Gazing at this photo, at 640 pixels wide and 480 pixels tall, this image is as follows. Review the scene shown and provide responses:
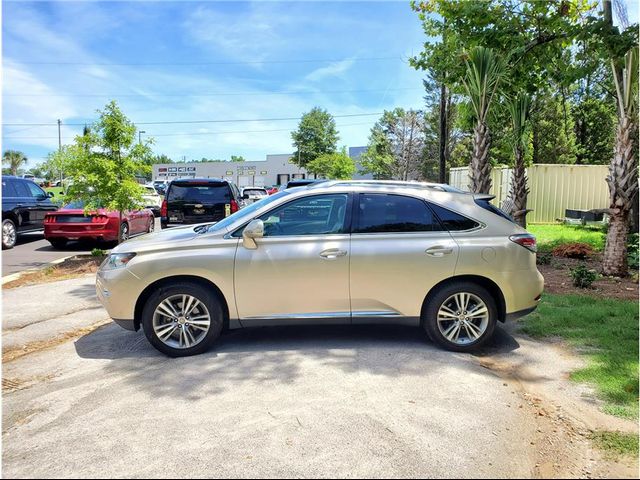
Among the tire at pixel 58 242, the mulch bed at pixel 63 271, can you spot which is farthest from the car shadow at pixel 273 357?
the tire at pixel 58 242

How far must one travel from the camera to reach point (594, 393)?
3.96 metres

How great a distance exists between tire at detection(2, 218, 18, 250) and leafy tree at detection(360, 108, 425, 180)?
39.8 metres

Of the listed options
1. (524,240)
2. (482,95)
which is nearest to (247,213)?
(524,240)

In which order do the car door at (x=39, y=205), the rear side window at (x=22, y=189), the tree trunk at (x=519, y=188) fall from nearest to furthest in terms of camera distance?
1. the tree trunk at (x=519, y=188)
2. the rear side window at (x=22, y=189)
3. the car door at (x=39, y=205)

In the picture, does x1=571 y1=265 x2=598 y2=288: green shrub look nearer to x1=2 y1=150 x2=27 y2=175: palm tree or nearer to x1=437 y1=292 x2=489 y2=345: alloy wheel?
x1=437 y1=292 x2=489 y2=345: alloy wheel

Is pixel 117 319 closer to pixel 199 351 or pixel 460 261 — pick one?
pixel 199 351

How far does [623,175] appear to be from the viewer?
8492 millimetres

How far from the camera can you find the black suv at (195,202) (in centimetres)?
1159

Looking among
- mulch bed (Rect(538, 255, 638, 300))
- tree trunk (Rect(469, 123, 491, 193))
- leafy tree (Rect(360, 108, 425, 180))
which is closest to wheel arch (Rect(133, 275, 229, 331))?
mulch bed (Rect(538, 255, 638, 300))

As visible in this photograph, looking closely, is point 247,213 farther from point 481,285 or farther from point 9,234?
point 9,234

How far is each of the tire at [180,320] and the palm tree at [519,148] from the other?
33.3 ft

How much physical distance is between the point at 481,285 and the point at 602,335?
1649mm

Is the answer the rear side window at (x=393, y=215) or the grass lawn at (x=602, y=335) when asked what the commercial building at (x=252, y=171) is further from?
the rear side window at (x=393, y=215)

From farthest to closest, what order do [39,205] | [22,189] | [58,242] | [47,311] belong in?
1. [39,205]
2. [22,189]
3. [58,242]
4. [47,311]
